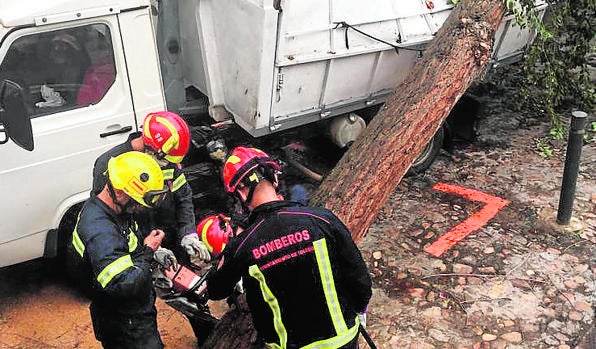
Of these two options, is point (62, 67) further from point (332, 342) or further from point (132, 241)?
point (332, 342)

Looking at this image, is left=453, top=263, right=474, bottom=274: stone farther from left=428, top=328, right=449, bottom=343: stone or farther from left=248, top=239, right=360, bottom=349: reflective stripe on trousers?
left=248, top=239, right=360, bottom=349: reflective stripe on trousers

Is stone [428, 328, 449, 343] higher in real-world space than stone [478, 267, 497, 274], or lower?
lower

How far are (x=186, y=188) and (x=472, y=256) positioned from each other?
Result: 2.39 metres

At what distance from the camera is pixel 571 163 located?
5145 millimetres

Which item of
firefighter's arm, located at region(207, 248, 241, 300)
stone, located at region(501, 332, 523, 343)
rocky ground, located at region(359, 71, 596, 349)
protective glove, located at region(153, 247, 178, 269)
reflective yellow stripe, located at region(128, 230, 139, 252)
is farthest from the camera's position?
rocky ground, located at region(359, 71, 596, 349)

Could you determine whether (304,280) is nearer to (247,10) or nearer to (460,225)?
(247,10)

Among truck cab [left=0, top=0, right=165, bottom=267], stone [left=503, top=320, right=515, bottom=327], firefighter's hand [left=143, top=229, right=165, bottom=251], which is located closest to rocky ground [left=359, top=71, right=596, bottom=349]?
stone [left=503, top=320, right=515, bottom=327]

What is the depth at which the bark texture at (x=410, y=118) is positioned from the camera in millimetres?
4012

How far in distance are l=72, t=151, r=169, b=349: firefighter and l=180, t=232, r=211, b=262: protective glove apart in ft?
2.67

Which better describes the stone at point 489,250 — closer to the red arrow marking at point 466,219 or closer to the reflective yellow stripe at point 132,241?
the red arrow marking at point 466,219

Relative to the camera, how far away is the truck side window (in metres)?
4.06

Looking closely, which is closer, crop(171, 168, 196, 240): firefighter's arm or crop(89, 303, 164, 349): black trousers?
crop(89, 303, 164, 349): black trousers

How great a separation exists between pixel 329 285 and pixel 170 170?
6.17 ft

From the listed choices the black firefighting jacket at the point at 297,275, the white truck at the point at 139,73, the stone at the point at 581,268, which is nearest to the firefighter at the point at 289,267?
the black firefighting jacket at the point at 297,275
